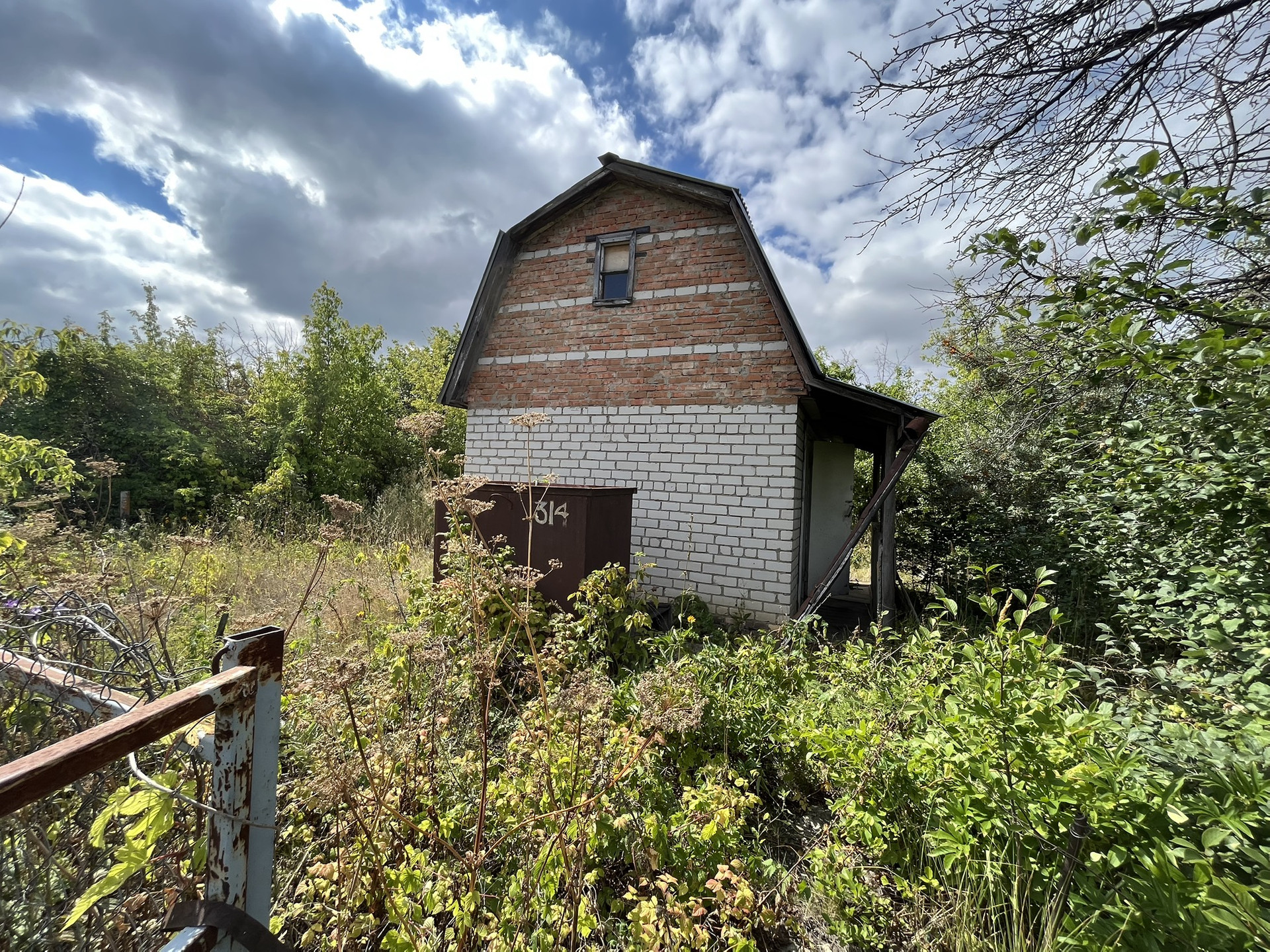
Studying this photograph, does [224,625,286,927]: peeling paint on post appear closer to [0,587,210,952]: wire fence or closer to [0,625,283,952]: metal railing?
[0,625,283,952]: metal railing

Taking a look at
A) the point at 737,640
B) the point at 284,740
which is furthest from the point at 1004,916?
the point at 284,740

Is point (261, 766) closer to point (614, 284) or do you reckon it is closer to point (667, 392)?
point (667, 392)

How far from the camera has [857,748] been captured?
232cm

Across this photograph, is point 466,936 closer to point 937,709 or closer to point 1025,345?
point 937,709

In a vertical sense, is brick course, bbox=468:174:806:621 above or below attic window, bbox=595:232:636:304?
below

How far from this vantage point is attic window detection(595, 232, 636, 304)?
6.34 meters

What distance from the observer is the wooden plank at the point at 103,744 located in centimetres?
61

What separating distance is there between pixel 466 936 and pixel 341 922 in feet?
1.45

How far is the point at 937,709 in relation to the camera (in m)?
2.37

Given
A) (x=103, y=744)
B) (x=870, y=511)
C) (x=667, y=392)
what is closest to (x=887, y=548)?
(x=870, y=511)

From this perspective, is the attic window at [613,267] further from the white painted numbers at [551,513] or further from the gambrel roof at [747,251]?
the white painted numbers at [551,513]

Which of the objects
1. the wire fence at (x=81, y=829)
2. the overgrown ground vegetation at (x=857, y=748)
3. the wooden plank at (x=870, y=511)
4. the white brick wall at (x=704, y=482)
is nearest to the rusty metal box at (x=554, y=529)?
the overgrown ground vegetation at (x=857, y=748)

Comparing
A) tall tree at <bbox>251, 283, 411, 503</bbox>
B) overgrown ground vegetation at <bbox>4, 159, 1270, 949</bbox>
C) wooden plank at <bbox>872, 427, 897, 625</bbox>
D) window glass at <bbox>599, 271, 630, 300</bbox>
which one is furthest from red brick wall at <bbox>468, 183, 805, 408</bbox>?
tall tree at <bbox>251, 283, 411, 503</bbox>

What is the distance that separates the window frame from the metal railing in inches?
232
